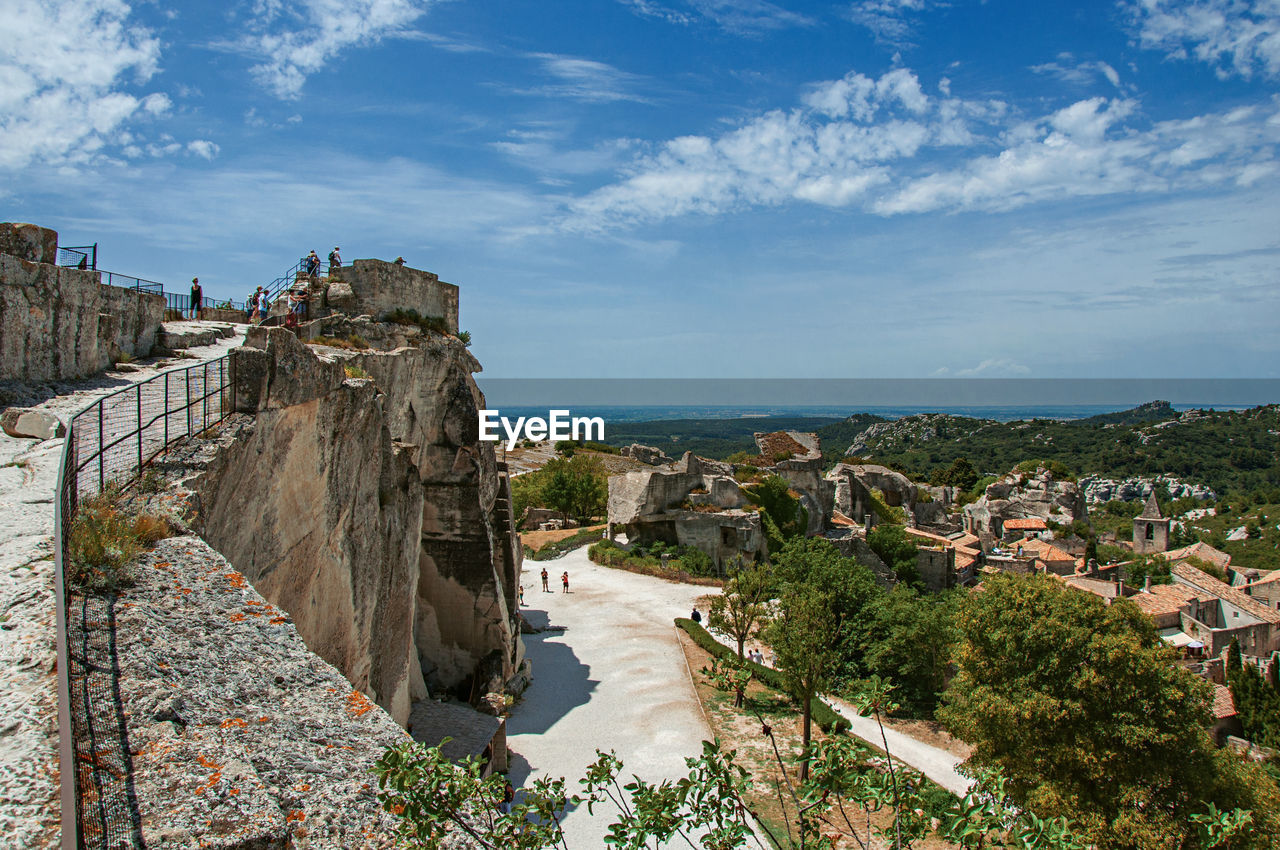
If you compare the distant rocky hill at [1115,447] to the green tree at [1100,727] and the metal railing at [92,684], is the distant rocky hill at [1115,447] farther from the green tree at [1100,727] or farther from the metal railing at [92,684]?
the metal railing at [92,684]

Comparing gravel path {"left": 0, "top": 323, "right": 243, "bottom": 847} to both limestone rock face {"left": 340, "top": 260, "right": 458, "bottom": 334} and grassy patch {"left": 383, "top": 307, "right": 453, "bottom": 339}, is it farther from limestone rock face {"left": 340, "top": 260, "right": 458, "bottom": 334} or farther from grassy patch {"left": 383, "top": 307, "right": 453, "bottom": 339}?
grassy patch {"left": 383, "top": 307, "right": 453, "bottom": 339}

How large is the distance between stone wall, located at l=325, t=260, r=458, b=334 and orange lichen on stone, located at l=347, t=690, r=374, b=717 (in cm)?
1810

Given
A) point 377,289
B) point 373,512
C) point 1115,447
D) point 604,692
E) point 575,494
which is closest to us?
point 373,512

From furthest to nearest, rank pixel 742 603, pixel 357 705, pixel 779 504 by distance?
pixel 779 504 → pixel 742 603 → pixel 357 705

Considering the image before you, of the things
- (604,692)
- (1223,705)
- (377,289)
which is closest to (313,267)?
(377,289)

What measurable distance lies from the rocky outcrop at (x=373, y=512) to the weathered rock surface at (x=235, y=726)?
213 centimetres

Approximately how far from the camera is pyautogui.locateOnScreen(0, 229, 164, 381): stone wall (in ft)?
29.6

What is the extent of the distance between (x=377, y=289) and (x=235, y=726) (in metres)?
18.9

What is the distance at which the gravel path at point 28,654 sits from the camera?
2414 millimetres

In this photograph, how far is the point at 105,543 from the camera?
4371 mm

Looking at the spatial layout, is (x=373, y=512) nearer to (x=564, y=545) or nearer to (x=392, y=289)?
(x=392, y=289)

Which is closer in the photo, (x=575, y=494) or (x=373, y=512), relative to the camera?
(x=373, y=512)

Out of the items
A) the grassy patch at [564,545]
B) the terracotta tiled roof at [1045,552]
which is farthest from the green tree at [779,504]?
the terracotta tiled roof at [1045,552]

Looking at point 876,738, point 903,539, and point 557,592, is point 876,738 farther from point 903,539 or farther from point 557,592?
point 903,539
